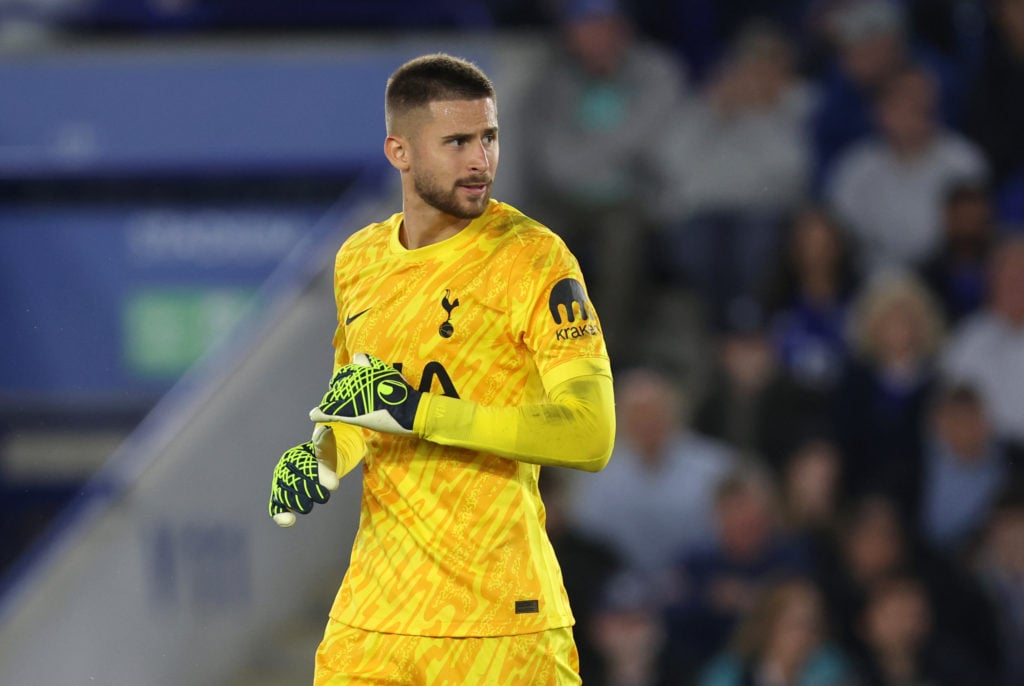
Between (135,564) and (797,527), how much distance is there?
2.84 meters

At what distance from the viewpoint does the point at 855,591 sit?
22.3 feet

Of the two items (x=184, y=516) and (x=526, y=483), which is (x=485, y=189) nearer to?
(x=526, y=483)

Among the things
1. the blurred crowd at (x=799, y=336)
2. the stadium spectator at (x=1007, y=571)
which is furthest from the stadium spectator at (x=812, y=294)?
the stadium spectator at (x=1007, y=571)

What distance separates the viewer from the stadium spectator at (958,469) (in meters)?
7.05

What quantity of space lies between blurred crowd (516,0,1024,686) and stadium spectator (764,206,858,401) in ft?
0.04

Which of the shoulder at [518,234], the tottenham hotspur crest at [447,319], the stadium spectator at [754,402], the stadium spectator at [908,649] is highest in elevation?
the shoulder at [518,234]

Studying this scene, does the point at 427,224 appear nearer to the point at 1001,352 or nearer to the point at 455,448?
the point at 455,448

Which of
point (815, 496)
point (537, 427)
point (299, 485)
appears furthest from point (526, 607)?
point (815, 496)

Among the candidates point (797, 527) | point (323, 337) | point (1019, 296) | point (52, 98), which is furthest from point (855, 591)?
point (52, 98)

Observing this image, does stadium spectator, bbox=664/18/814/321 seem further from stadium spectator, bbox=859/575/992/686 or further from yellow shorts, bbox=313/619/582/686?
yellow shorts, bbox=313/619/582/686

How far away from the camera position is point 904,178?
25.6 ft

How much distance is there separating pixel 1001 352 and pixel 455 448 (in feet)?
14.5

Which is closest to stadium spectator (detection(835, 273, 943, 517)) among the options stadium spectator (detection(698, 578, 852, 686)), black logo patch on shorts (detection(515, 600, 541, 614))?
stadium spectator (detection(698, 578, 852, 686))

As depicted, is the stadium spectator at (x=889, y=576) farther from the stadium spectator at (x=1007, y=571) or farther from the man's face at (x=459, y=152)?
the man's face at (x=459, y=152)
